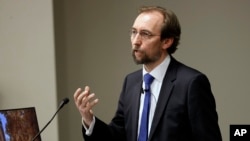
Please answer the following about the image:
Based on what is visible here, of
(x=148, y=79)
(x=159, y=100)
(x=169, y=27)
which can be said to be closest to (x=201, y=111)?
(x=159, y=100)

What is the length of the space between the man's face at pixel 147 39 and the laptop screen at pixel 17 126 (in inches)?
29.8

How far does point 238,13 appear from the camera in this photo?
313 centimetres

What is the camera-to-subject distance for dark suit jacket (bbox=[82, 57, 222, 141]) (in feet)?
5.33

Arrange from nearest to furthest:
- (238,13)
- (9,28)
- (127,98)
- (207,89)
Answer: (207,89) → (127,98) → (9,28) → (238,13)

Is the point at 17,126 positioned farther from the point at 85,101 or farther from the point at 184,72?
the point at 184,72

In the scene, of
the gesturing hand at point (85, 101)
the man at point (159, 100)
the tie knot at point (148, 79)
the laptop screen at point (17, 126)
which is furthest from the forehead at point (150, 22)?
the laptop screen at point (17, 126)

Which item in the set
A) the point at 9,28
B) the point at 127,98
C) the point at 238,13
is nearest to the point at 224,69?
the point at 238,13

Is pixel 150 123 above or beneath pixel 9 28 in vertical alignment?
beneath

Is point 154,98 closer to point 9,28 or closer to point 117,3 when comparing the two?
point 9,28

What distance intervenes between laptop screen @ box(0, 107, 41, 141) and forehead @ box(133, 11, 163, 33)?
2.71 feet

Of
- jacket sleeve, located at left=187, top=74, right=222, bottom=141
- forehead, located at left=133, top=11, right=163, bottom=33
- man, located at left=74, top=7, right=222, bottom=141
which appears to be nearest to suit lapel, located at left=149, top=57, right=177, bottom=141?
man, located at left=74, top=7, right=222, bottom=141

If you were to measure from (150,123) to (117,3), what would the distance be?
5.33 feet

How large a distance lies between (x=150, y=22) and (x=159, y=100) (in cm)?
35

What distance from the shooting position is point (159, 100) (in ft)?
5.69
